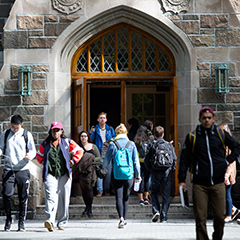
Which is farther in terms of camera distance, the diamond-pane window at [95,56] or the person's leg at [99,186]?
the diamond-pane window at [95,56]

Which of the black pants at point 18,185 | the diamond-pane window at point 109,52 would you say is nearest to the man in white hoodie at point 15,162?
the black pants at point 18,185

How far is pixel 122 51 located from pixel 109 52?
28 cm

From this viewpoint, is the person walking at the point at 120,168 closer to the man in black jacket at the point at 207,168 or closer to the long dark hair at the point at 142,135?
the long dark hair at the point at 142,135

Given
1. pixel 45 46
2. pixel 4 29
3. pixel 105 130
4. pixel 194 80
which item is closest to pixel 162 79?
pixel 194 80

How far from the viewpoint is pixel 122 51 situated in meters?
14.0

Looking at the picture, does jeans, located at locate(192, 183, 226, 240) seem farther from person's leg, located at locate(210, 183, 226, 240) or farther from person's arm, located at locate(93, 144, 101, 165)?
person's arm, located at locate(93, 144, 101, 165)

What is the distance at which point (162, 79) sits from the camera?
45.7 feet

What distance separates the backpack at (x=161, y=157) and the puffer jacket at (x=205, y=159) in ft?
11.7

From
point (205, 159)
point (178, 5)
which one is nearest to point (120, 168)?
point (205, 159)

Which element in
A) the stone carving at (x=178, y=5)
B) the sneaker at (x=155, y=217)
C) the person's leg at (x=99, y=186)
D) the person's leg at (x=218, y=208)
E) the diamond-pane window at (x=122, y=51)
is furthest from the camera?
the diamond-pane window at (x=122, y=51)

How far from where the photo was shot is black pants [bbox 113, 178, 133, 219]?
1029cm

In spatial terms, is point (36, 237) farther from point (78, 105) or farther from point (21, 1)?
point (21, 1)

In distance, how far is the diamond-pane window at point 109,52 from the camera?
1399 centimetres

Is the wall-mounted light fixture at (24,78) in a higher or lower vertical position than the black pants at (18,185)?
higher
